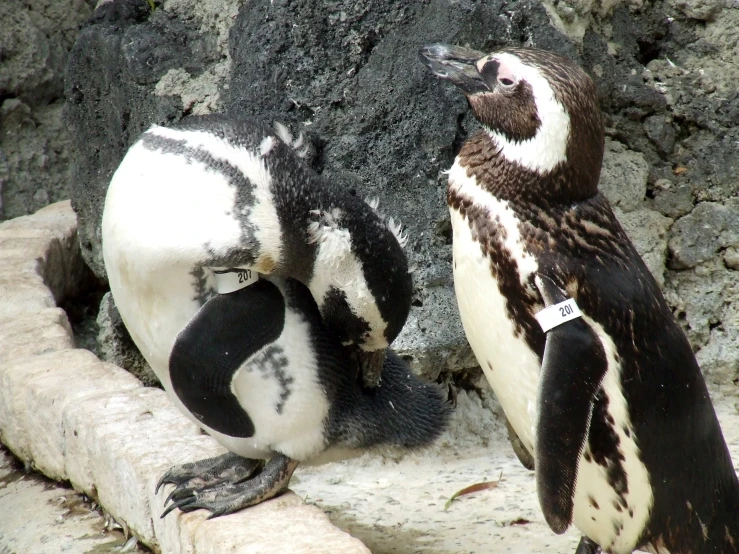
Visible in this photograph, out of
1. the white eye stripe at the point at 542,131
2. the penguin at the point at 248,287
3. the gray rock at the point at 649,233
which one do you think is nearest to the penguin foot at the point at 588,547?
the penguin at the point at 248,287

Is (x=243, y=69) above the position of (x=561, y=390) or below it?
above

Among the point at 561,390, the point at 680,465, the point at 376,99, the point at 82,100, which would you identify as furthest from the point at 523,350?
the point at 82,100

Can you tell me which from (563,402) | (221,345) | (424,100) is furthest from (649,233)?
(221,345)

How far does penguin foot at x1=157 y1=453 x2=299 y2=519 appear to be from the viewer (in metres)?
1.90

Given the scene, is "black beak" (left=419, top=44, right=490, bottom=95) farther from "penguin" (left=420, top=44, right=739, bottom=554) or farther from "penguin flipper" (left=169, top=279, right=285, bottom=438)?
"penguin flipper" (left=169, top=279, right=285, bottom=438)

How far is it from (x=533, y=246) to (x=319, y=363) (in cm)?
55

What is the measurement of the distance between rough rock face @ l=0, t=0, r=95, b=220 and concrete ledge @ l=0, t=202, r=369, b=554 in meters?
1.49

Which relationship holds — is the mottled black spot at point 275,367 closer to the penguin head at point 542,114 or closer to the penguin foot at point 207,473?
the penguin foot at point 207,473

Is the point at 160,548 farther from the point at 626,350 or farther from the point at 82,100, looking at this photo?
the point at 82,100

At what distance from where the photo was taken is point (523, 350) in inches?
65.5

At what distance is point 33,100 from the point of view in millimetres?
4445

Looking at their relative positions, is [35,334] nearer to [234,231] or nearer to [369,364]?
[369,364]

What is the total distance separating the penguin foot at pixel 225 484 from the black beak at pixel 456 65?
33.3 inches

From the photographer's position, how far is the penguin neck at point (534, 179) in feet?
5.29
